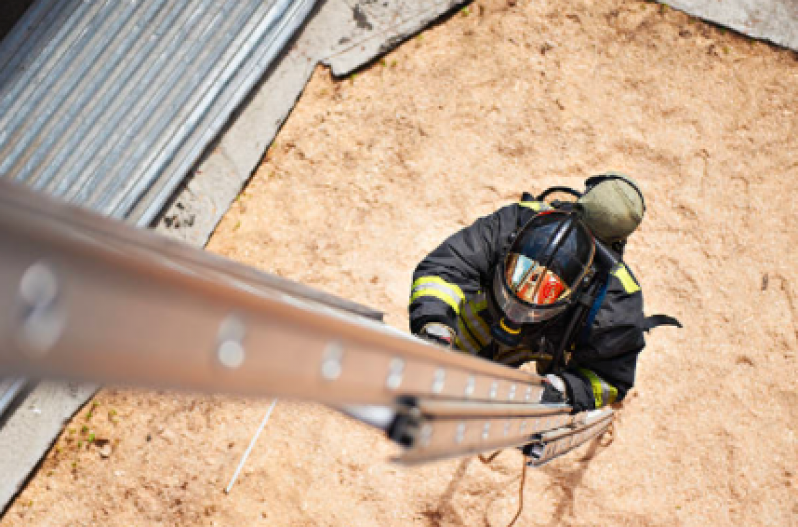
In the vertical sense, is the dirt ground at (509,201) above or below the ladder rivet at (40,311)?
below

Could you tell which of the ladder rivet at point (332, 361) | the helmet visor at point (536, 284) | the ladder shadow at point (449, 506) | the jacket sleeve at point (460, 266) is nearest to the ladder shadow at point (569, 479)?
the ladder shadow at point (449, 506)

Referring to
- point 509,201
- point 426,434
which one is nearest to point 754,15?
point 509,201

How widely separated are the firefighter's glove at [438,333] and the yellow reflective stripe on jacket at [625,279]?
1074mm

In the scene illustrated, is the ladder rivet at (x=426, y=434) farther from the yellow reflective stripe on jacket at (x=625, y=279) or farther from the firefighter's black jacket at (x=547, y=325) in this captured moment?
the yellow reflective stripe on jacket at (x=625, y=279)

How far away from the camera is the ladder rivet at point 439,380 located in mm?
1733

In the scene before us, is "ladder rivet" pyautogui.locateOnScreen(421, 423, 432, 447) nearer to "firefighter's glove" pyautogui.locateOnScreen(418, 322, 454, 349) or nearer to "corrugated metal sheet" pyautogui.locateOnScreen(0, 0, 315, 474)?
"firefighter's glove" pyautogui.locateOnScreen(418, 322, 454, 349)

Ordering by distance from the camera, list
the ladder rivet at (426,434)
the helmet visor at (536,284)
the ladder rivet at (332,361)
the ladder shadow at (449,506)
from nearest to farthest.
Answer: the ladder rivet at (332,361) → the ladder rivet at (426,434) → the helmet visor at (536,284) → the ladder shadow at (449,506)

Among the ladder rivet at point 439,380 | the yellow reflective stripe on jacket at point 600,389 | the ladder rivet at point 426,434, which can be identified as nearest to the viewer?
the ladder rivet at point 426,434

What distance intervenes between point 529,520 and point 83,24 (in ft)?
19.4

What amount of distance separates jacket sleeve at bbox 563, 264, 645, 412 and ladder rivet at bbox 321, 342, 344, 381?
8.61 feet

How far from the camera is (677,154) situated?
5742 mm

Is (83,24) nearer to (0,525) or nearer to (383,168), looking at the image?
(383,168)

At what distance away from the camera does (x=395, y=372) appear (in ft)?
4.98

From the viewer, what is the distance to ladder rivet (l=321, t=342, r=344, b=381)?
1242mm
